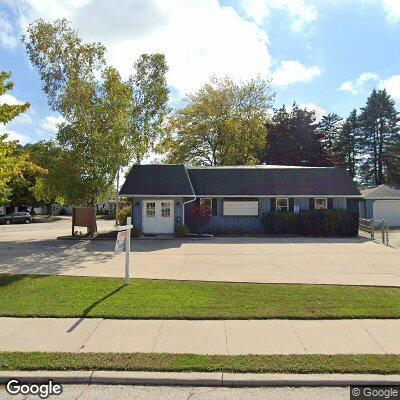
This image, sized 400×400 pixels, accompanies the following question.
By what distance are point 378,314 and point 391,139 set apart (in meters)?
60.4

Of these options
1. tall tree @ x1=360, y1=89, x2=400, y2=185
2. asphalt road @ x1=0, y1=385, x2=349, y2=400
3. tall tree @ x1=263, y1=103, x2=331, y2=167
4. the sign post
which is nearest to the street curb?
asphalt road @ x1=0, y1=385, x2=349, y2=400

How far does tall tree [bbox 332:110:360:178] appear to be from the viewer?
62562 millimetres

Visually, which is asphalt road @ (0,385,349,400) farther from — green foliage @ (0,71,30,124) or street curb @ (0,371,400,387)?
green foliage @ (0,71,30,124)

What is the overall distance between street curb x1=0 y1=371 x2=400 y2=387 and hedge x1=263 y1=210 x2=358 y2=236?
19.7 m

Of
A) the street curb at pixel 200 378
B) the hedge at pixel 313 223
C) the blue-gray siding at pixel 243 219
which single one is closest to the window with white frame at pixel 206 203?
the blue-gray siding at pixel 243 219

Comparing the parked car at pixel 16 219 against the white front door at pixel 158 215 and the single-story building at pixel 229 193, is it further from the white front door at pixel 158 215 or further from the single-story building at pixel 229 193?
the white front door at pixel 158 215

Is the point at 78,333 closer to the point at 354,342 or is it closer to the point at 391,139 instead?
the point at 354,342

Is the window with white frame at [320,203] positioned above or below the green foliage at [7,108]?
below

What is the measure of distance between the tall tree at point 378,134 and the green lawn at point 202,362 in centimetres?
5996

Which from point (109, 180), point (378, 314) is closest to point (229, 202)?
point (109, 180)

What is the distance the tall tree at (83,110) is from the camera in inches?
851

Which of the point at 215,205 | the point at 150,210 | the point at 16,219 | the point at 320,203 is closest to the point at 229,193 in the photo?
the point at 215,205

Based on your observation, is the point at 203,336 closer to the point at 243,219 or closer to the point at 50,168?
the point at 50,168

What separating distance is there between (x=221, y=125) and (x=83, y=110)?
22635mm
